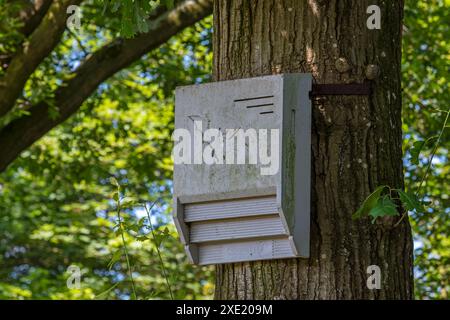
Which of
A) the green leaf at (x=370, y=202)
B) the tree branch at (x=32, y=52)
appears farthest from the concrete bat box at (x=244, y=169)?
the tree branch at (x=32, y=52)

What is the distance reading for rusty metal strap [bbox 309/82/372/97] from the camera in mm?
3391

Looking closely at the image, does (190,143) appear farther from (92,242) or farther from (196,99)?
(92,242)

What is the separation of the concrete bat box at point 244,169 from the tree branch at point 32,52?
474 cm

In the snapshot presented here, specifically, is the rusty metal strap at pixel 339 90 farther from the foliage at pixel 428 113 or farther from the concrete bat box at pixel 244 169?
the foliage at pixel 428 113

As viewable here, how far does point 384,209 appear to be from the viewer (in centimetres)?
305

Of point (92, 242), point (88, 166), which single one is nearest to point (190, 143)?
point (88, 166)

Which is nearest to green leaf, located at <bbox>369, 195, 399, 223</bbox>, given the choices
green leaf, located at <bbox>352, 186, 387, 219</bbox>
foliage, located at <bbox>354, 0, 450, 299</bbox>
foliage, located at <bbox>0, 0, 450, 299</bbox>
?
green leaf, located at <bbox>352, 186, 387, 219</bbox>

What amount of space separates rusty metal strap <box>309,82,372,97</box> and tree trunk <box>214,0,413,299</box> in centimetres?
2

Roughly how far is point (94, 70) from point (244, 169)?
5549 mm

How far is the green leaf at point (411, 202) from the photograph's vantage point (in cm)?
312

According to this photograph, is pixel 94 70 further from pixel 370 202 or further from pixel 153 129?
pixel 370 202

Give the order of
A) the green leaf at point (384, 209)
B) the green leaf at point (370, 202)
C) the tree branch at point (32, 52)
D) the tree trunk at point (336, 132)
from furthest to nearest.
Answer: the tree branch at point (32, 52) → the tree trunk at point (336, 132) → the green leaf at point (370, 202) → the green leaf at point (384, 209)

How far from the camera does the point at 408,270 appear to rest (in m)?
3.37
